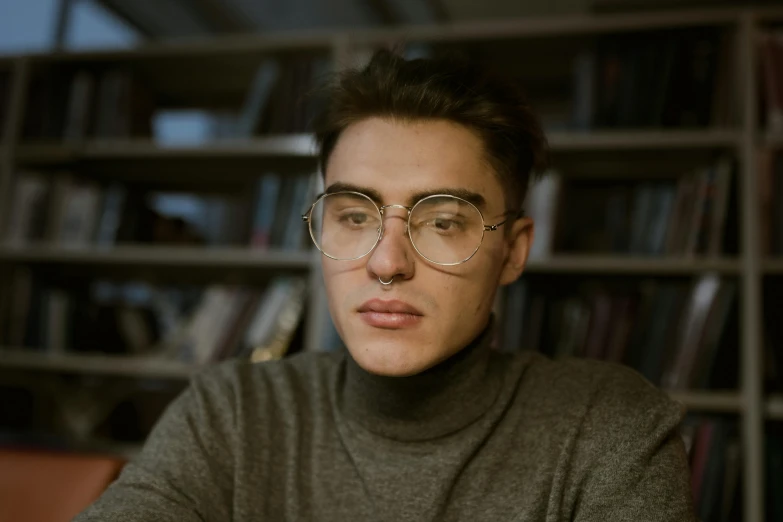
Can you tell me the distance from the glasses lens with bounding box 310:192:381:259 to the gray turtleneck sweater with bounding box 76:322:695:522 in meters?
0.19

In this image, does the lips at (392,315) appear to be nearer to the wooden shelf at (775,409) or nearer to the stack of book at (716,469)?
the stack of book at (716,469)

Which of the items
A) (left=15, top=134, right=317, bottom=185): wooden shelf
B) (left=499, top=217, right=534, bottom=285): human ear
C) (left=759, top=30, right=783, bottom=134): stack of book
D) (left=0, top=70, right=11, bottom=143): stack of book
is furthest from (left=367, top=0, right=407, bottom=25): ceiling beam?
(left=499, top=217, right=534, bottom=285): human ear

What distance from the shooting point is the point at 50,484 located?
2.86ft

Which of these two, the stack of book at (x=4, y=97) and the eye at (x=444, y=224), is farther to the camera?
the stack of book at (x=4, y=97)

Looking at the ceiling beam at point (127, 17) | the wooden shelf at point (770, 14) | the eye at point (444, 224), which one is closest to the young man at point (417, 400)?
the eye at point (444, 224)

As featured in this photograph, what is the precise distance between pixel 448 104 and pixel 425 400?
464 mm

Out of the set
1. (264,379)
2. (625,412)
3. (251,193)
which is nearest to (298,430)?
(264,379)

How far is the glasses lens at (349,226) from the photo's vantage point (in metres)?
0.92

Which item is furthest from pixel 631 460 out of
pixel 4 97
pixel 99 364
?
pixel 4 97

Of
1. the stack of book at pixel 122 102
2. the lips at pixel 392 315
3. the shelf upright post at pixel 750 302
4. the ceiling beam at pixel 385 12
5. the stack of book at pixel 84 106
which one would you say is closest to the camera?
the lips at pixel 392 315

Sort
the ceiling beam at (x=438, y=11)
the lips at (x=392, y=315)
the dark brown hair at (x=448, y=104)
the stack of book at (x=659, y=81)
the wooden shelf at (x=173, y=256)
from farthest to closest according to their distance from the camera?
the ceiling beam at (x=438, y=11) < the wooden shelf at (x=173, y=256) < the stack of book at (x=659, y=81) < the dark brown hair at (x=448, y=104) < the lips at (x=392, y=315)

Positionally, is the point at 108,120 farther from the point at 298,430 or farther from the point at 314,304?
the point at 298,430

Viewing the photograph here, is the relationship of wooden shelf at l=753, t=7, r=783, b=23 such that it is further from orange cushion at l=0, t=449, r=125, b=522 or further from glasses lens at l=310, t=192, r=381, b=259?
orange cushion at l=0, t=449, r=125, b=522

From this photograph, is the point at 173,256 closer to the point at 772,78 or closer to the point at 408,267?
the point at 408,267
